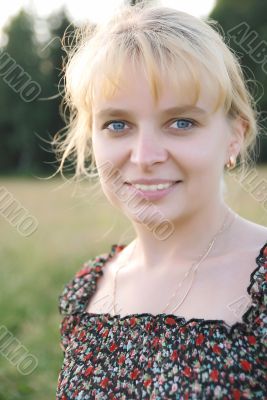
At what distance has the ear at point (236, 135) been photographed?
6.13 ft

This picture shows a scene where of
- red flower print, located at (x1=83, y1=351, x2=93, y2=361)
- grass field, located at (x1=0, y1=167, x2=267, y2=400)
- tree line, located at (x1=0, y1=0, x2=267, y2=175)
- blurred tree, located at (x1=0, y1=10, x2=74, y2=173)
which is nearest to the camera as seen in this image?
red flower print, located at (x1=83, y1=351, x2=93, y2=361)

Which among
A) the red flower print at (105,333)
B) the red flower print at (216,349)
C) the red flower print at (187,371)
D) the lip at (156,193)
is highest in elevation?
the lip at (156,193)

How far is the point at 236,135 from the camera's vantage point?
6.24 feet

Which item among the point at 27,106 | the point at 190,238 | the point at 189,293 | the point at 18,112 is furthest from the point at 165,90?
the point at 18,112

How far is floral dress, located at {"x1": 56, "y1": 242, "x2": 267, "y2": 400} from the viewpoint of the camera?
153 cm

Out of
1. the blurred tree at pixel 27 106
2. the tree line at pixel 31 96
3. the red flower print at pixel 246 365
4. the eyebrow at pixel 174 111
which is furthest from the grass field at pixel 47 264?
the blurred tree at pixel 27 106

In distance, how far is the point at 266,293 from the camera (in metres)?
1.58

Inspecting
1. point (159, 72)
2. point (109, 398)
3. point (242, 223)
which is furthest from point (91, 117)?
point (109, 398)

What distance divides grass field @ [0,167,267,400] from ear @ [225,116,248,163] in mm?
736

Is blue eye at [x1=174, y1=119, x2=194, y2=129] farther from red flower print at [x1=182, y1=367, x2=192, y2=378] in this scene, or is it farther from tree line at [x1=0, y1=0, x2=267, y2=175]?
tree line at [x1=0, y1=0, x2=267, y2=175]

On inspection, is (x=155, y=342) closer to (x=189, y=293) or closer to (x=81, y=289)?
(x=189, y=293)

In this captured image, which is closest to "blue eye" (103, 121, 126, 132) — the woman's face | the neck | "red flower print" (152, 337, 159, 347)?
the woman's face

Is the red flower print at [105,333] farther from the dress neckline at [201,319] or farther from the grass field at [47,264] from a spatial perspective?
the grass field at [47,264]

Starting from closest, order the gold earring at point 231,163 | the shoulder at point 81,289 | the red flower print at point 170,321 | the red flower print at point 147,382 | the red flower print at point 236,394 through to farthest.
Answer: the red flower print at point 236,394 → the red flower print at point 147,382 → the red flower print at point 170,321 → the gold earring at point 231,163 → the shoulder at point 81,289
